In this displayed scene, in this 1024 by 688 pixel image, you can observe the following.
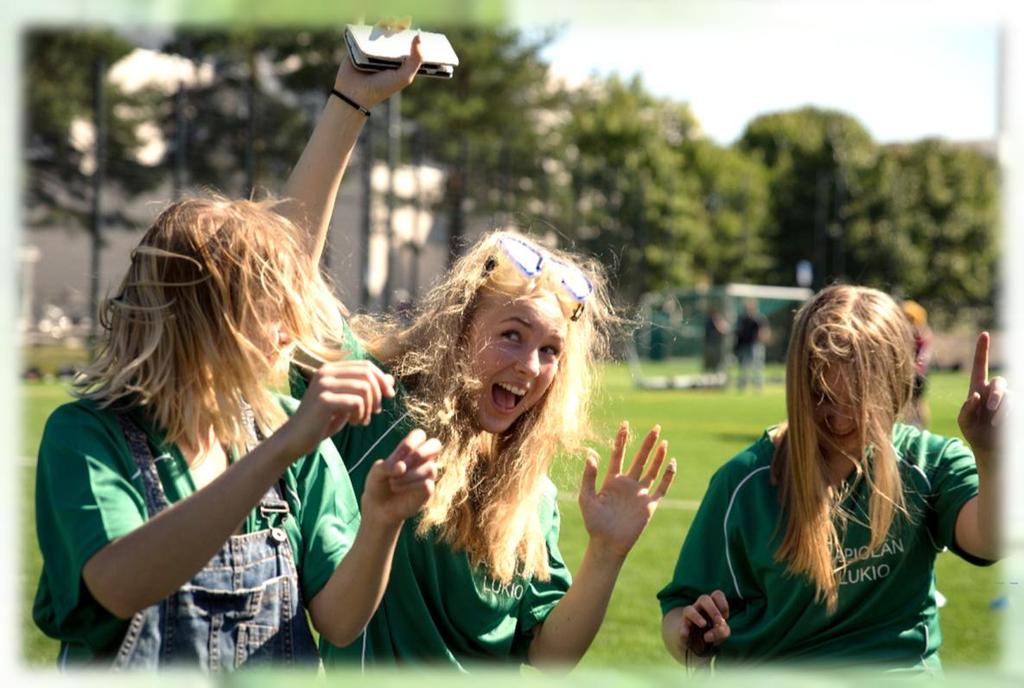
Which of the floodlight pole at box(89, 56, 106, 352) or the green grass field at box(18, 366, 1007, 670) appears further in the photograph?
the floodlight pole at box(89, 56, 106, 352)

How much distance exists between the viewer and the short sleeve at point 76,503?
187 cm

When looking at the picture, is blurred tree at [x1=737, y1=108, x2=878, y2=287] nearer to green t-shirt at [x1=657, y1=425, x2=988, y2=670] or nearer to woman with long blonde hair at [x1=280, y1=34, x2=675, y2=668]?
green t-shirt at [x1=657, y1=425, x2=988, y2=670]

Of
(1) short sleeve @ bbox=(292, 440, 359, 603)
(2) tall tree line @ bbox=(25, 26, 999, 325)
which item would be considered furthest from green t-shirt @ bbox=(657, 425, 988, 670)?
(2) tall tree line @ bbox=(25, 26, 999, 325)

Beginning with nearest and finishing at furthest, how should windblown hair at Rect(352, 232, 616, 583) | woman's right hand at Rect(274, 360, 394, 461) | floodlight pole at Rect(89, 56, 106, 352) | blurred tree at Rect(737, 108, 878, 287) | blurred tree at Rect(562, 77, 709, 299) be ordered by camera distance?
woman's right hand at Rect(274, 360, 394, 461)
windblown hair at Rect(352, 232, 616, 583)
floodlight pole at Rect(89, 56, 106, 352)
blurred tree at Rect(562, 77, 709, 299)
blurred tree at Rect(737, 108, 878, 287)

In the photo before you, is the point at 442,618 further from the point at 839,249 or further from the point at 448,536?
the point at 839,249

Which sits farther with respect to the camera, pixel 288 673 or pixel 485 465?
pixel 485 465

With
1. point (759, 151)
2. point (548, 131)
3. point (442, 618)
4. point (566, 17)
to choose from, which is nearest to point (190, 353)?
point (566, 17)

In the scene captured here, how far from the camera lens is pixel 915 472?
2998 millimetres

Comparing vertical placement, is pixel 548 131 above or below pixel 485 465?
above

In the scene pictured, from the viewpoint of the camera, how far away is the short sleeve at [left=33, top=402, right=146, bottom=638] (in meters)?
1.87

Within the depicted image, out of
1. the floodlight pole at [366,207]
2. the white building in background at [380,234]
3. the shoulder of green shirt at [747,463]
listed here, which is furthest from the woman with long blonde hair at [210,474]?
the floodlight pole at [366,207]

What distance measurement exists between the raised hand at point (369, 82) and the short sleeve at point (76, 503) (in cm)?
119

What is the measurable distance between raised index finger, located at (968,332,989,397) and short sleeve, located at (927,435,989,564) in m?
0.41

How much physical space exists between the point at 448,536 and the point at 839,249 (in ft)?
130
